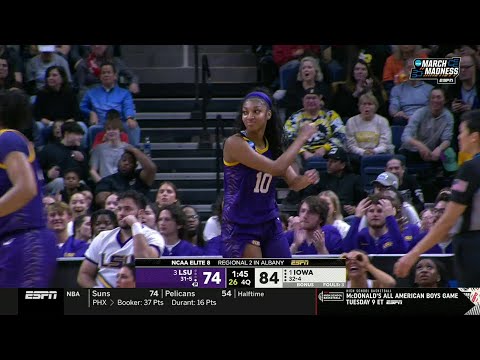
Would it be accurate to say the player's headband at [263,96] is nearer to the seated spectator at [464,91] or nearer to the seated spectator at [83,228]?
the seated spectator at [464,91]

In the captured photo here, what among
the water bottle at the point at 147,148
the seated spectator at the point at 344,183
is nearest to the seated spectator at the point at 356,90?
the seated spectator at the point at 344,183

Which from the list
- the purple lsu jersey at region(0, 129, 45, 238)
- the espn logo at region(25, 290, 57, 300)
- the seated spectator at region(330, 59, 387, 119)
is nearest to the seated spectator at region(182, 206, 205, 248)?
the espn logo at region(25, 290, 57, 300)

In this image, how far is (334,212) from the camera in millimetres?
6918

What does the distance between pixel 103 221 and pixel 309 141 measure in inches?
61.5

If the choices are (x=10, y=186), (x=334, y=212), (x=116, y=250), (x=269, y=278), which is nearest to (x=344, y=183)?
(x=334, y=212)

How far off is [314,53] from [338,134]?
654 mm

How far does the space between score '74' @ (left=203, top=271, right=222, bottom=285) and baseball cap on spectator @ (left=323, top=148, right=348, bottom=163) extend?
4.94 feet

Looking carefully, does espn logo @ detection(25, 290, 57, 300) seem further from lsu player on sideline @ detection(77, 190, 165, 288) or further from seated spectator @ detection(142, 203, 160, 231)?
seated spectator @ detection(142, 203, 160, 231)

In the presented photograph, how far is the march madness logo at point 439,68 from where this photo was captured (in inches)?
257

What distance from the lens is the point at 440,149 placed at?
7.09 meters

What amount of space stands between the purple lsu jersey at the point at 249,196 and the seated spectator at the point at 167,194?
1.10 meters

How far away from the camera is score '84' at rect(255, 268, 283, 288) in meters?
6.08

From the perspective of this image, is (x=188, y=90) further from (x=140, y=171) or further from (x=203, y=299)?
(x=203, y=299)

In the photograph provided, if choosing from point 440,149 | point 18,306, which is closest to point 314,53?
point 440,149
